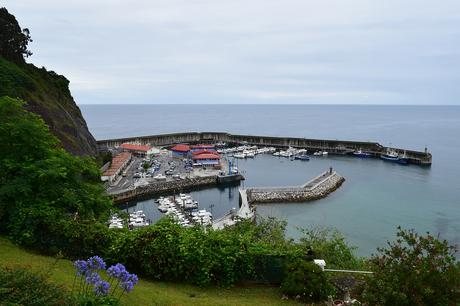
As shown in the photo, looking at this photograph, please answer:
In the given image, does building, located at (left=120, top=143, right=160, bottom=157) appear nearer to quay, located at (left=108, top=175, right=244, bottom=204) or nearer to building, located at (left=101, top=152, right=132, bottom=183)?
building, located at (left=101, top=152, right=132, bottom=183)

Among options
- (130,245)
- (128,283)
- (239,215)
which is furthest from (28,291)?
(239,215)

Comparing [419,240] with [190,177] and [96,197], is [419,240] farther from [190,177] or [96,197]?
[190,177]

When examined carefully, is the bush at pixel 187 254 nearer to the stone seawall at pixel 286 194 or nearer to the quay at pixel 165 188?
the quay at pixel 165 188

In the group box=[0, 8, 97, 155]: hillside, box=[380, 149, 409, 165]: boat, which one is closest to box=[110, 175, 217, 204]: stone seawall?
box=[0, 8, 97, 155]: hillside

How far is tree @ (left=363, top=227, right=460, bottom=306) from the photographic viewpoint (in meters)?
6.85

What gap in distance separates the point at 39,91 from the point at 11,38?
29.0 ft

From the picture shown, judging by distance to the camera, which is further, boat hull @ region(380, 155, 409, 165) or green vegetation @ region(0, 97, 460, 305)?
boat hull @ region(380, 155, 409, 165)

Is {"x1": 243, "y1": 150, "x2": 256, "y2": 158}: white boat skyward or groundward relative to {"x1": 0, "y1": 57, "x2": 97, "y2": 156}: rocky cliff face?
groundward

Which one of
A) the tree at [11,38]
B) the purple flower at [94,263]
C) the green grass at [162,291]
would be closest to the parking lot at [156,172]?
the tree at [11,38]

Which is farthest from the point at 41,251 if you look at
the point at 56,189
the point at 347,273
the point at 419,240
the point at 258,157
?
the point at 258,157

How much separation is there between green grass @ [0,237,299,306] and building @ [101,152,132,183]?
113 ft

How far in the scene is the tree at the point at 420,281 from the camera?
685 centimetres

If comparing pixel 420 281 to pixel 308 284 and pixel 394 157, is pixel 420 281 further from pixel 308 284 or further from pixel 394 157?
pixel 394 157

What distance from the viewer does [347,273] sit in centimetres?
1105
